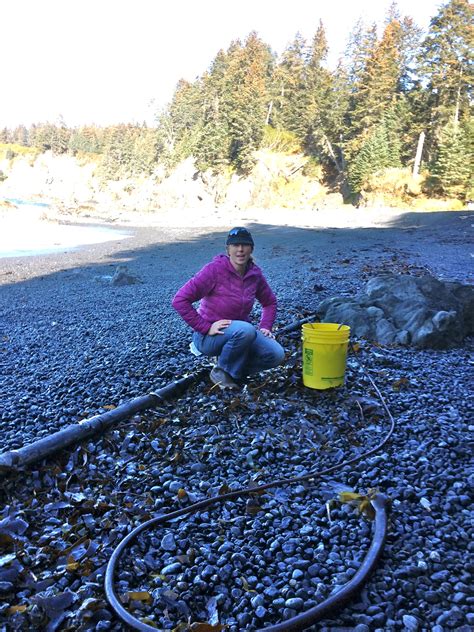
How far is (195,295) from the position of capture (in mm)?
4648

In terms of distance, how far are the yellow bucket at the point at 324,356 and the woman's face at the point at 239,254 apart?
0.86m

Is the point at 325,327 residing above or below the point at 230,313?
below

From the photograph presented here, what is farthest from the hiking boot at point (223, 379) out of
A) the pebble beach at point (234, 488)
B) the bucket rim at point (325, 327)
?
the bucket rim at point (325, 327)

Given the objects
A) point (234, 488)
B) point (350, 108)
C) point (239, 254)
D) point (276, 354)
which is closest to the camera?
point (234, 488)

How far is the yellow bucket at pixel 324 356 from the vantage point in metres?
4.52

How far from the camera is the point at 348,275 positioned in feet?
39.2

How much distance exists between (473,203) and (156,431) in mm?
33298

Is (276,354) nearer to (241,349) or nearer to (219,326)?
(241,349)

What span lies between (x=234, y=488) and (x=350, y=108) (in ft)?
161

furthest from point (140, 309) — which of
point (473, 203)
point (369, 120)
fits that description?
point (369, 120)

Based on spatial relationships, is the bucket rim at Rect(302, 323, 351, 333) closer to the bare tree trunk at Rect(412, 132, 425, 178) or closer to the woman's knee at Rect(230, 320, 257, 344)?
the woman's knee at Rect(230, 320, 257, 344)

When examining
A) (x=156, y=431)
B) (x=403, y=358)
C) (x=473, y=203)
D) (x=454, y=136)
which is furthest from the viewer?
(x=454, y=136)

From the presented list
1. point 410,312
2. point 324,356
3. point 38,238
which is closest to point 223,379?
point 324,356

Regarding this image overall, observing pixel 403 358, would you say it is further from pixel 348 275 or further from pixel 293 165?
pixel 293 165
